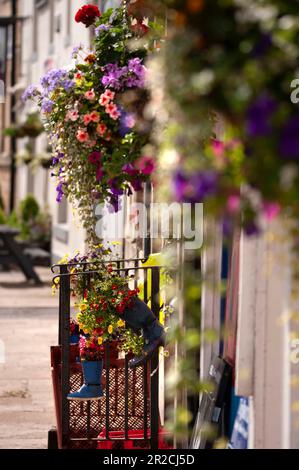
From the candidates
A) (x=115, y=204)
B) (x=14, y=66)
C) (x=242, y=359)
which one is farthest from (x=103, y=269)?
(x=14, y=66)

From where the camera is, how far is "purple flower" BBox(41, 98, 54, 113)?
254 inches

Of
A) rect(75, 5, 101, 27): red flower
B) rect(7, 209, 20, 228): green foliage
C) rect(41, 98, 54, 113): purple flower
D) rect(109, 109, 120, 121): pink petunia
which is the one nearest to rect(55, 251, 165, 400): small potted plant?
rect(41, 98, 54, 113): purple flower

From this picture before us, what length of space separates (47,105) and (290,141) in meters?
4.02

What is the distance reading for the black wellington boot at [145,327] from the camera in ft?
22.1

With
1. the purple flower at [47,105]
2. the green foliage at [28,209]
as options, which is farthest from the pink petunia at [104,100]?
the green foliage at [28,209]

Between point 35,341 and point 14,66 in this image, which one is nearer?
point 35,341

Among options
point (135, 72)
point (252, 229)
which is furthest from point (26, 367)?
point (252, 229)

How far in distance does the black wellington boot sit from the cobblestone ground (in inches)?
63.8

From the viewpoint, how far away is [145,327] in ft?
22.4

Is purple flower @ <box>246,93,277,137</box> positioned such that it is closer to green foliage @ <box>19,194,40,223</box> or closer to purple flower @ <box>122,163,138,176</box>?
purple flower @ <box>122,163,138,176</box>

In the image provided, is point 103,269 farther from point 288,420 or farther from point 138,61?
point 288,420

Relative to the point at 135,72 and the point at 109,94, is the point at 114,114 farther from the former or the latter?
the point at 135,72

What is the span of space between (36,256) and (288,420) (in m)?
21.6
